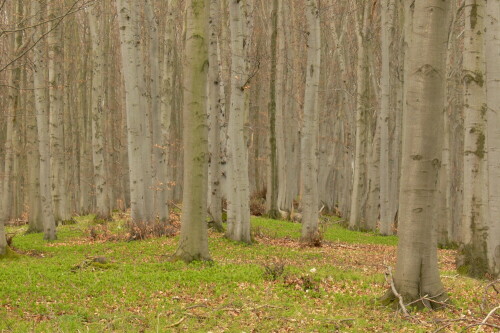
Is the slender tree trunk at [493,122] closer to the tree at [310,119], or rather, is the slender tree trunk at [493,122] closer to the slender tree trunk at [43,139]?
the tree at [310,119]

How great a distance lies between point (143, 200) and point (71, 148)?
47.0 feet

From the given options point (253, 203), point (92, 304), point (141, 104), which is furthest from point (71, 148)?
point (92, 304)

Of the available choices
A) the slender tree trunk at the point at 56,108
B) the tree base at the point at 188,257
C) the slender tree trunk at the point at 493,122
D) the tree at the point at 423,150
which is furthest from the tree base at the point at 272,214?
the tree at the point at 423,150

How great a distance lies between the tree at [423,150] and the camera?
6676 millimetres

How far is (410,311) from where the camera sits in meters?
6.69

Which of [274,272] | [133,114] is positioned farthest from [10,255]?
[274,272]

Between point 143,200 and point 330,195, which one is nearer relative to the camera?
point 143,200

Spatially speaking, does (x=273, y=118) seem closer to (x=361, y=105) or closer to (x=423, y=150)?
(x=361, y=105)

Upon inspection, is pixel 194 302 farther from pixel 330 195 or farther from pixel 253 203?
pixel 330 195

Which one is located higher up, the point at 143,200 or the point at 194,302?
the point at 143,200

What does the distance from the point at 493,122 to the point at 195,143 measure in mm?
5440

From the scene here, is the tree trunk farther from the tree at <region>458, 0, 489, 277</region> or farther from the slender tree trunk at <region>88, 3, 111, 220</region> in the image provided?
the slender tree trunk at <region>88, 3, 111, 220</region>

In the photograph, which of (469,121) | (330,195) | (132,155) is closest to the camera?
(469,121)

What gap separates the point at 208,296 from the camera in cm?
754
